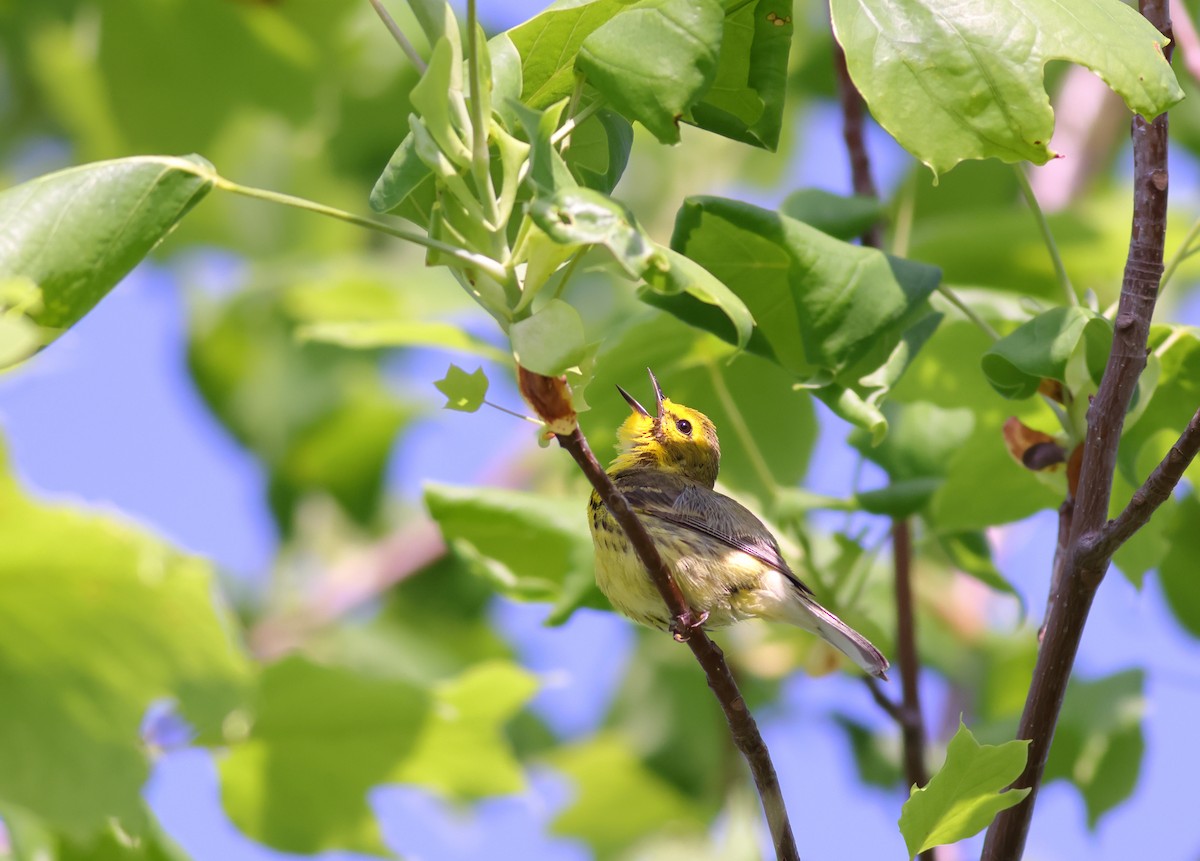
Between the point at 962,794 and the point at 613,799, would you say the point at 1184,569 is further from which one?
the point at 613,799

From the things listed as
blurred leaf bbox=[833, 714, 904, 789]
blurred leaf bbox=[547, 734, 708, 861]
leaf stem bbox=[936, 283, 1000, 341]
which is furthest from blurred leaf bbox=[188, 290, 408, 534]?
leaf stem bbox=[936, 283, 1000, 341]

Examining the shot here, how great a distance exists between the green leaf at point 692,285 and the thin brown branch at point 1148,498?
2.23ft

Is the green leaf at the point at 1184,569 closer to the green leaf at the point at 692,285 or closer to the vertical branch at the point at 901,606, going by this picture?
the vertical branch at the point at 901,606

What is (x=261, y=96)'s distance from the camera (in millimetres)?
5531

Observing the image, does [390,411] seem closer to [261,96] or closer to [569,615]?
[261,96]

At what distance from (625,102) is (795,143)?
5564 mm

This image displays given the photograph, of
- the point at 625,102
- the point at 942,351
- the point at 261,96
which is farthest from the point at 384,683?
the point at 261,96

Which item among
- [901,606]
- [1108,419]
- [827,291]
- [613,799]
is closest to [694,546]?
[901,606]

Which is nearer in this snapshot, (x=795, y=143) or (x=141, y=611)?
(x=141, y=611)

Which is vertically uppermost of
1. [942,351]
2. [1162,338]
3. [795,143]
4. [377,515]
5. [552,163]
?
[552,163]

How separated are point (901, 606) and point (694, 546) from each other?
1.79 feet

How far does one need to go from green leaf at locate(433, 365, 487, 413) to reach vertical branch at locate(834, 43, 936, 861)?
135 centimetres

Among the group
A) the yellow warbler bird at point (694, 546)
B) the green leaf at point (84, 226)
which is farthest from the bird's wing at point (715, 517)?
the green leaf at point (84, 226)

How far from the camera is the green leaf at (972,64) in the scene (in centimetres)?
199
